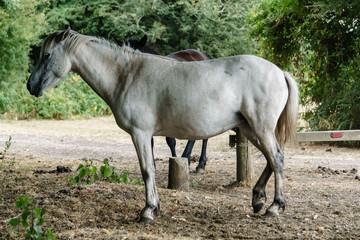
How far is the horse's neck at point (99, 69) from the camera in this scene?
4.82 meters

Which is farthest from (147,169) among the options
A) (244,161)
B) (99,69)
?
(244,161)

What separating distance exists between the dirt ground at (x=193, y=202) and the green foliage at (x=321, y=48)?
163 cm

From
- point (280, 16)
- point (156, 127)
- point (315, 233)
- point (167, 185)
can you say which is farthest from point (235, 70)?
point (280, 16)

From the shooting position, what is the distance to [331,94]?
10977 mm

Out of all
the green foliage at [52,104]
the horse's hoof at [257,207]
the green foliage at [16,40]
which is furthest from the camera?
the green foliage at [16,40]

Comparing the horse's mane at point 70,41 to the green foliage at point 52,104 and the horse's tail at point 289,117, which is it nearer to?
the horse's tail at point 289,117

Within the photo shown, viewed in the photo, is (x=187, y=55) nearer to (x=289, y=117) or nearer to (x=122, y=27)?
(x=289, y=117)

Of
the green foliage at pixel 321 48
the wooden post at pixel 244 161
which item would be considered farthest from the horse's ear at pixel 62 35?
the green foliage at pixel 321 48

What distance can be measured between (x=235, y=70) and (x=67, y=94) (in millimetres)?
15406

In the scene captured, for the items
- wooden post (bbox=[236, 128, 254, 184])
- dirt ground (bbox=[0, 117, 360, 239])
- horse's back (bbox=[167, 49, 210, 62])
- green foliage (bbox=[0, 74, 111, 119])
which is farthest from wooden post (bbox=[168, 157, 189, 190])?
green foliage (bbox=[0, 74, 111, 119])

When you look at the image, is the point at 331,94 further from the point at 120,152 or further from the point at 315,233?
the point at 315,233

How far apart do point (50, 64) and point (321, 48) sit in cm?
658

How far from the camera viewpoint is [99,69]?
485 centimetres

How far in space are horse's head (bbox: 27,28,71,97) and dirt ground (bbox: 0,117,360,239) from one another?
3.90 feet
